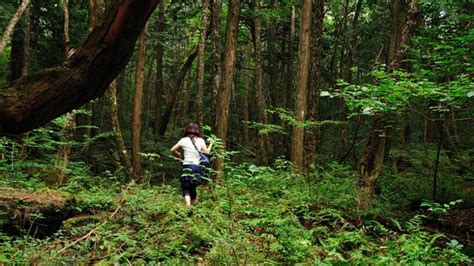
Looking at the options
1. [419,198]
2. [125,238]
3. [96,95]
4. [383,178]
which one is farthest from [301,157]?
[96,95]

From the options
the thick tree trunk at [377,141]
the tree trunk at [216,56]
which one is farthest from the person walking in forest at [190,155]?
the tree trunk at [216,56]

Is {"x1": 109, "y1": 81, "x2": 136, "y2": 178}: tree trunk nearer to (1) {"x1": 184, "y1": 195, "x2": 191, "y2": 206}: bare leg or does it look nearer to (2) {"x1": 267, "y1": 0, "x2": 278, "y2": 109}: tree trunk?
(1) {"x1": 184, "y1": 195, "x2": 191, "y2": 206}: bare leg

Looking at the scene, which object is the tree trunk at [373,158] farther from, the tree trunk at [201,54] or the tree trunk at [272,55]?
the tree trunk at [272,55]

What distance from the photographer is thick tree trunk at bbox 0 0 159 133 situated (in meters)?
3.64

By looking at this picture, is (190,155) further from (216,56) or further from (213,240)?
(216,56)

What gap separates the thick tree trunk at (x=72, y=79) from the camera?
364 centimetres

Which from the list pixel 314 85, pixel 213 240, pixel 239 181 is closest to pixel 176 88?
pixel 314 85

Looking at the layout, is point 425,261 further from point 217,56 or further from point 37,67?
point 37,67

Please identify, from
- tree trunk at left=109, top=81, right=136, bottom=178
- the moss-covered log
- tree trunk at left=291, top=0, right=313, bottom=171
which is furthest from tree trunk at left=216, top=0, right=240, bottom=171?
the moss-covered log

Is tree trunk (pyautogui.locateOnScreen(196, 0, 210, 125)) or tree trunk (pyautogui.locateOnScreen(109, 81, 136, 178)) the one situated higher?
tree trunk (pyautogui.locateOnScreen(196, 0, 210, 125))

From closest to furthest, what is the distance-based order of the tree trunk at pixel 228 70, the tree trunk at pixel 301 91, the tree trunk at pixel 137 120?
the tree trunk at pixel 301 91
the tree trunk at pixel 228 70
the tree trunk at pixel 137 120

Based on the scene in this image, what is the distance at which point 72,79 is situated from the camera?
376 centimetres

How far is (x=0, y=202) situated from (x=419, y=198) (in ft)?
29.7

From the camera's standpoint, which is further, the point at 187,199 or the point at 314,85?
the point at 314,85
